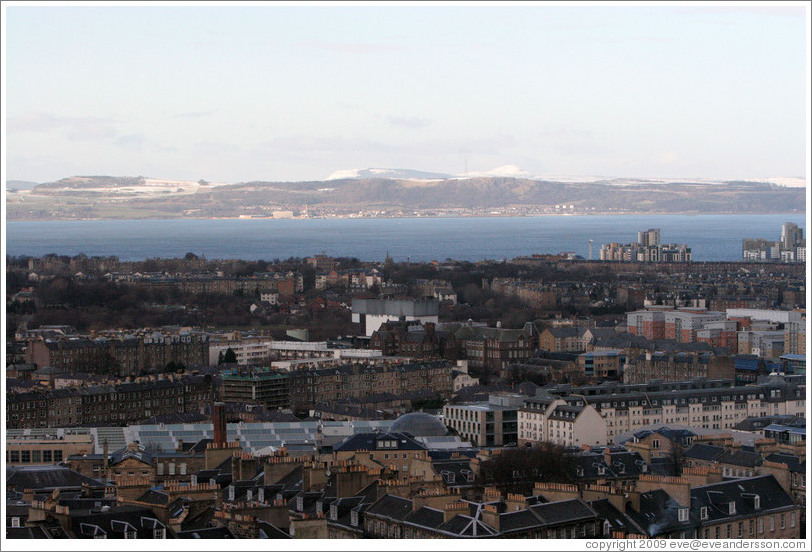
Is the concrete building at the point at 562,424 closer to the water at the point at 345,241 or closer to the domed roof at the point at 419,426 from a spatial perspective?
the domed roof at the point at 419,426

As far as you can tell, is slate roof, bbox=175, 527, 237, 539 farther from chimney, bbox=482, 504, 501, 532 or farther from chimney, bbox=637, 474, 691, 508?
chimney, bbox=637, 474, 691, 508

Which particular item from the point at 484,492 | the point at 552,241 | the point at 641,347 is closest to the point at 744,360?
the point at 641,347

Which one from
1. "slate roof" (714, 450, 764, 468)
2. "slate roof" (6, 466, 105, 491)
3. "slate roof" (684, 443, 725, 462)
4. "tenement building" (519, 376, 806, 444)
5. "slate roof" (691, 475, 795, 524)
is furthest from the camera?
"tenement building" (519, 376, 806, 444)

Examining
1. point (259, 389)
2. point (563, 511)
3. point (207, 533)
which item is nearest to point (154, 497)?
point (207, 533)

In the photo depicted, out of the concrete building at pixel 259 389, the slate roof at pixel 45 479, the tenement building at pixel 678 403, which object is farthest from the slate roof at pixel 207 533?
the concrete building at pixel 259 389

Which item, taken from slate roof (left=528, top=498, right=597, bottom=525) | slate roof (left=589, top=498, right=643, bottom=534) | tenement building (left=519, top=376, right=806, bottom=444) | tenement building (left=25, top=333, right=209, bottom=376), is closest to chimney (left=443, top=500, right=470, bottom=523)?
slate roof (left=528, top=498, right=597, bottom=525)

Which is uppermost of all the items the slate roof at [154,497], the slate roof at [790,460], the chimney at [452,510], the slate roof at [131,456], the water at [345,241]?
the chimney at [452,510]

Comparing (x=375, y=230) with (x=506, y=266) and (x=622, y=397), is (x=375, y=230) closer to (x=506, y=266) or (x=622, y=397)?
(x=506, y=266)
